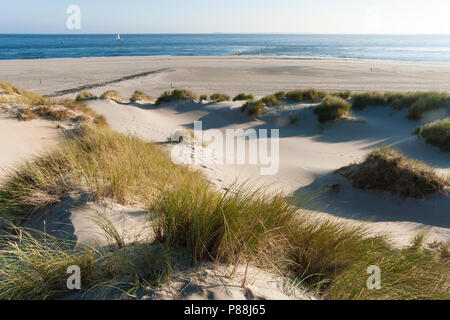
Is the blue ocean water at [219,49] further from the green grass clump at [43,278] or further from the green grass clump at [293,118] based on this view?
Answer: the green grass clump at [43,278]

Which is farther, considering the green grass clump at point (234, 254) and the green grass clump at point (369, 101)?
the green grass clump at point (369, 101)

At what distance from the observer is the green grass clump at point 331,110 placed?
12.6 metres


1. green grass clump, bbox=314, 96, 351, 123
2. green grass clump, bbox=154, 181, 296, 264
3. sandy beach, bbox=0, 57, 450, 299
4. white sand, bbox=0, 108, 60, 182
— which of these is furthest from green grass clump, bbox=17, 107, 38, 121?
green grass clump, bbox=314, 96, 351, 123

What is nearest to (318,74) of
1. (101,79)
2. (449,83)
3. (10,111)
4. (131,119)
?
(449,83)

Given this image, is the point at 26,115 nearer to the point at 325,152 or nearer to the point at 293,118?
the point at 325,152

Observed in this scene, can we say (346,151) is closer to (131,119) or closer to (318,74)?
(131,119)

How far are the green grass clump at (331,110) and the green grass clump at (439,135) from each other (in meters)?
3.53

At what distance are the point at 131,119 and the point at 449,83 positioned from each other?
26677mm

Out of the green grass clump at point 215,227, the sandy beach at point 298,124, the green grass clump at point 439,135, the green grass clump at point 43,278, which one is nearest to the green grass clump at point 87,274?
the green grass clump at point 43,278

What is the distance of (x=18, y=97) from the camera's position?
38.7 feet

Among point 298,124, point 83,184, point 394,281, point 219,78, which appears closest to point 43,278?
point 83,184

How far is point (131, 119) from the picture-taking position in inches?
510

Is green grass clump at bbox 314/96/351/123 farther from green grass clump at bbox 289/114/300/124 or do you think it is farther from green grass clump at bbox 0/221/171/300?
green grass clump at bbox 0/221/171/300

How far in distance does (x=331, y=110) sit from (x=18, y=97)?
13100 millimetres
